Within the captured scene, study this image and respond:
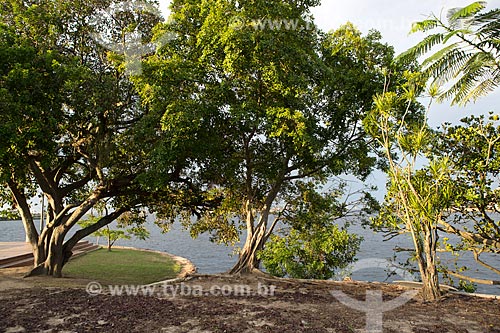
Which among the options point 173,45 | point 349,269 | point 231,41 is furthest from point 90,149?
point 349,269

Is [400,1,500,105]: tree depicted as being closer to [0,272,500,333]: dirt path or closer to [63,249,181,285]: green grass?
[0,272,500,333]: dirt path

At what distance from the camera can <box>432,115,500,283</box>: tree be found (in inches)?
303

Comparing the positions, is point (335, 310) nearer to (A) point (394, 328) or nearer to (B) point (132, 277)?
(A) point (394, 328)

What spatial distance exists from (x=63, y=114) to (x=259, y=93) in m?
5.17

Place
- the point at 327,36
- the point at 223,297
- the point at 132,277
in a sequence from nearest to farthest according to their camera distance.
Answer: the point at 223,297 → the point at 327,36 → the point at 132,277

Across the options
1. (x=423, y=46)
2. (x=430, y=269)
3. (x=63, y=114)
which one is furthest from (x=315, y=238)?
(x=63, y=114)

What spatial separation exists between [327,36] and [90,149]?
302 inches

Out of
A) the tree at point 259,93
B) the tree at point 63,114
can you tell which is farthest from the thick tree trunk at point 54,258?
the tree at point 259,93

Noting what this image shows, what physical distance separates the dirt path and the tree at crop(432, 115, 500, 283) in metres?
1.37

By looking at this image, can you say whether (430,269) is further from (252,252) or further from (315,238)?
(252,252)

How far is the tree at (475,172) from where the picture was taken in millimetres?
7707

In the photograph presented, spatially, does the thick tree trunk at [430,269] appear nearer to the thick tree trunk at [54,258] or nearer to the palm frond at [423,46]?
the palm frond at [423,46]

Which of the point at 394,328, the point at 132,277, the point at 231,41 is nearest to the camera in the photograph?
the point at 394,328

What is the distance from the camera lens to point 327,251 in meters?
9.41
